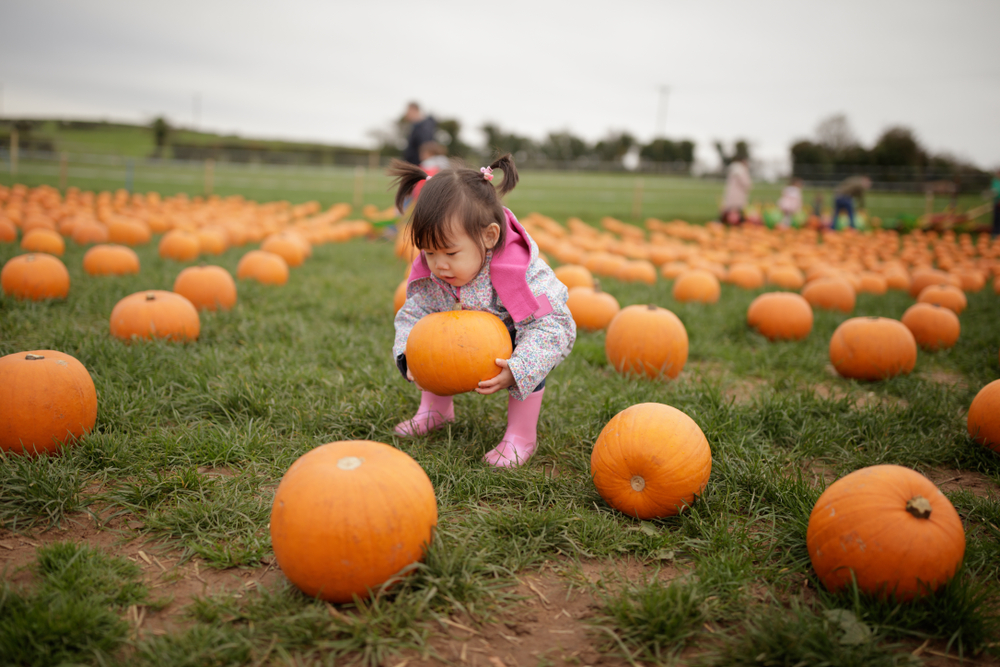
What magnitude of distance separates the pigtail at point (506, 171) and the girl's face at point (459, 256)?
22cm

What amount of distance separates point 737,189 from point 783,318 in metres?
13.8

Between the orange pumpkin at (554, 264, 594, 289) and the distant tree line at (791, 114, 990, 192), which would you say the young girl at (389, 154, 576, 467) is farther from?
the distant tree line at (791, 114, 990, 192)

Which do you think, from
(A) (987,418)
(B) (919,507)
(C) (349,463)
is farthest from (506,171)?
(A) (987,418)

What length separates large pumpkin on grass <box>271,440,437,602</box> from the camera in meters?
1.90

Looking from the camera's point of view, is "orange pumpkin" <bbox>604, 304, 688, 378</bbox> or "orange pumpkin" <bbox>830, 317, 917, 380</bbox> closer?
"orange pumpkin" <bbox>604, 304, 688, 378</bbox>

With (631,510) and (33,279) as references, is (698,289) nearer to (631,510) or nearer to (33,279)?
(631,510)

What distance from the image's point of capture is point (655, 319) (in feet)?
13.9

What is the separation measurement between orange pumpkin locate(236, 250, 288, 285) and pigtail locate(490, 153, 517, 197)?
4442 millimetres

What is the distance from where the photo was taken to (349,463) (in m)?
2.01

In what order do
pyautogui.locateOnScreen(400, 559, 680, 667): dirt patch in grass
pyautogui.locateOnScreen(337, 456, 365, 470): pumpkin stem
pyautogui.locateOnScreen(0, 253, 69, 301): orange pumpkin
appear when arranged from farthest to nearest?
1. pyautogui.locateOnScreen(0, 253, 69, 301): orange pumpkin
2. pyautogui.locateOnScreen(337, 456, 365, 470): pumpkin stem
3. pyautogui.locateOnScreen(400, 559, 680, 667): dirt patch in grass

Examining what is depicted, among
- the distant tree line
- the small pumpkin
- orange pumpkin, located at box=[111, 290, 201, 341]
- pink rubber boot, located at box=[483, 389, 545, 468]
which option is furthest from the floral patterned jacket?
the distant tree line

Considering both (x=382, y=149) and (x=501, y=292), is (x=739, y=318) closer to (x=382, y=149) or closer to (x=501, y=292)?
(x=501, y=292)

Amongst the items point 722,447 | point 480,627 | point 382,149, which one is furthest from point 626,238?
point 382,149

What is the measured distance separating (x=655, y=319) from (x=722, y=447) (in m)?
1.32
